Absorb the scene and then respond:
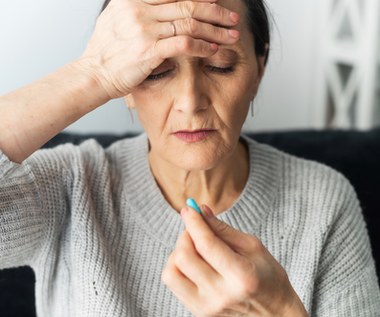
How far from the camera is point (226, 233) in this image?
863mm

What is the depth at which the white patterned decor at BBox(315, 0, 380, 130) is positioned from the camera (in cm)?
204

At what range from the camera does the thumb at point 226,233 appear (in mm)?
855

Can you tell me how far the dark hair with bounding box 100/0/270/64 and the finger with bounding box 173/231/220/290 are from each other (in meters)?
0.54

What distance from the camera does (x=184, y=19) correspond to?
1.00 metres

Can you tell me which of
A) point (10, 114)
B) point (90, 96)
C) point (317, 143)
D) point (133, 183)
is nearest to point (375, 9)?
point (317, 143)

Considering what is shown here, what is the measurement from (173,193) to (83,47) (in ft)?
1.85

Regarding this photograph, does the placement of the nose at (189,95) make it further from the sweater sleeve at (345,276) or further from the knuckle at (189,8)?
the sweater sleeve at (345,276)

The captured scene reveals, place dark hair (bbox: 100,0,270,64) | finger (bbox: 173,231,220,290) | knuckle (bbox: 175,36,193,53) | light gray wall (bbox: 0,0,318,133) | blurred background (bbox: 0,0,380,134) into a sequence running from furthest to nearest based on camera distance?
blurred background (bbox: 0,0,380,134)
light gray wall (bbox: 0,0,318,133)
dark hair (bbox: 100,0,270,64)
knuckle (bbox: 175,36,193,53)
finger (bbox: 173,231,220,290)

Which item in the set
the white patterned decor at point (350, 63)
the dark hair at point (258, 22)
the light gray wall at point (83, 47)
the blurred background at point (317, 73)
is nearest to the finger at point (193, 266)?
the dark hair at point (258, 22)

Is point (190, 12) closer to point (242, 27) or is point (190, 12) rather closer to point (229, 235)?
point (242, 27)

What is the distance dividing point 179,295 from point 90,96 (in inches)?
16.1

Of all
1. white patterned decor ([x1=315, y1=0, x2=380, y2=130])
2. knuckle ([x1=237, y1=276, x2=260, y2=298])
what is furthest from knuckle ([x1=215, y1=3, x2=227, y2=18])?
white patterned decor ([x1=315, y1=0, x2=380, y2=130])

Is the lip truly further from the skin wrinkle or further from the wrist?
the wrist

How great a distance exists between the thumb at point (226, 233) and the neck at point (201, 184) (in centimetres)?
40
